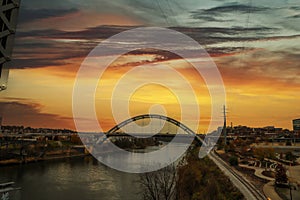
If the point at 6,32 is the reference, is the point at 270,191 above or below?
below

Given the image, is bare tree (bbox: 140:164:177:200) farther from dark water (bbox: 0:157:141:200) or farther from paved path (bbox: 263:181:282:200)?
paved path (bbox: 263:181:282:200)

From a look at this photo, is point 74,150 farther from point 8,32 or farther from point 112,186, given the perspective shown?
point 8,32

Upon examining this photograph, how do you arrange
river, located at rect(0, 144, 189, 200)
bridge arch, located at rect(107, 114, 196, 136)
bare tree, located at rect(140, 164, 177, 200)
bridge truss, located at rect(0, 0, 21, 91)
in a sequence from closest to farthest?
bridge truss, located at rect(0, 0, 21, 91) → bare tree, located at rect(140, 164, 177, 200) → river, located at rect(0, 144, 189, 200) → bridge arch, located at rect(107, 114, 196, 136)

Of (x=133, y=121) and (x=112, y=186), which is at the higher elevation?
(x=133, y=121)

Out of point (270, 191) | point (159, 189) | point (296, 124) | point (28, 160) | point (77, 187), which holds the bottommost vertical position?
point (77, 187)

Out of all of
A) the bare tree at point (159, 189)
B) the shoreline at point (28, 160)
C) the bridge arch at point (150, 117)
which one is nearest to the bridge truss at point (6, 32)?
the bare tree at point (159, 189)

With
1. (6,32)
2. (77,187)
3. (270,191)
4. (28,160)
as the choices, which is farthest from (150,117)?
(6,32)

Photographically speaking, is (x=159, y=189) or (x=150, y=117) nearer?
(x=159, y=189)

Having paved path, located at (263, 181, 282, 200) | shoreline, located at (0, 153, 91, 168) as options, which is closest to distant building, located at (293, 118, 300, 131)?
shoreline, located at (0, 153, 91, 168)

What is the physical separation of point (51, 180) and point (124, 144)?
17438 millimetres

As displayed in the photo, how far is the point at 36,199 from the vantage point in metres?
7.30

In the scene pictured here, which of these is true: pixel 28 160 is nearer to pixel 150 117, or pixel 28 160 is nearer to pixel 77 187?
pixel 77 187

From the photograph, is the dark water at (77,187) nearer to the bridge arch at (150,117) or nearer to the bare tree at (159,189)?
the bare tree at (159,189)

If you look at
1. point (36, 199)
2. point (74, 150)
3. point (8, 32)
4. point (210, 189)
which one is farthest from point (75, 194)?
point (74, 150)
